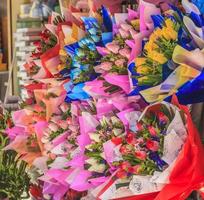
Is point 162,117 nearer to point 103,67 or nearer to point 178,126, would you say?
point 178,126

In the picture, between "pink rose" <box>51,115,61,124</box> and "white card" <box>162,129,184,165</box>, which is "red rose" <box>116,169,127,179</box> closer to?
"white card" <box>162,129,184,165</box>

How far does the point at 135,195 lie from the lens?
0.88m

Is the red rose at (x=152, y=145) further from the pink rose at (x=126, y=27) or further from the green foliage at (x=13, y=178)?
the green foliage at (x=13, y=178)

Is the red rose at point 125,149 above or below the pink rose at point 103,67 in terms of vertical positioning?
below

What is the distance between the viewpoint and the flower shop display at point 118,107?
32.0 inches

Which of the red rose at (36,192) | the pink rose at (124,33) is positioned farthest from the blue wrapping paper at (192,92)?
the red rose at (36,192)

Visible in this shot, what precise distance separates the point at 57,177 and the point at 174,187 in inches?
17.5

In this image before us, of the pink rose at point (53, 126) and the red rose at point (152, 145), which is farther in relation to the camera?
the pink rose at point (53, 126)

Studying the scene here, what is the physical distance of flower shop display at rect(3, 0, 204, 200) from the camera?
32.0 inches

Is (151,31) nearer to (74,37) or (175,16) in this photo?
(175,16)

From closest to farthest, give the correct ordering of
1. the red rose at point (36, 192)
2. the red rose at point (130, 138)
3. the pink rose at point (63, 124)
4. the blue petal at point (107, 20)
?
1. the red rose at point (130, 138)
2. the blue petal at point (107, 20)
3. the pink rose at point (63, 124)
4. the red rose at point (36, 192)

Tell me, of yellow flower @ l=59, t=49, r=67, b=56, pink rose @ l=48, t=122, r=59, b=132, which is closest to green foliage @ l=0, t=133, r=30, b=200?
pink rose @ l=48, t=122, r=59, b=132

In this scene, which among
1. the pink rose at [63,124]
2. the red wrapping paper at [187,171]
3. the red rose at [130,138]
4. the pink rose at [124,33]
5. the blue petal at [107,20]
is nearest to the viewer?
the red wrapping paper at [187,171]

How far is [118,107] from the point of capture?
1.00 m
